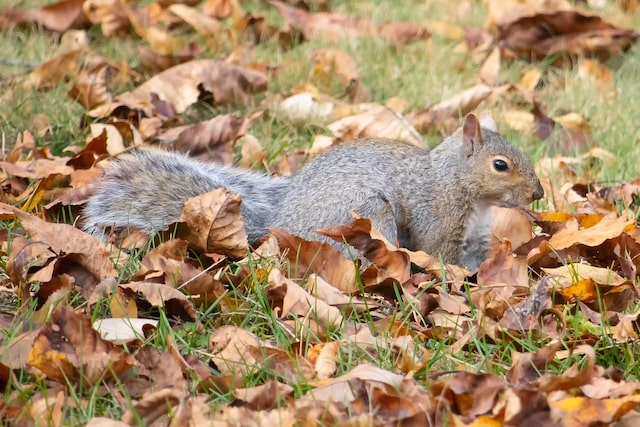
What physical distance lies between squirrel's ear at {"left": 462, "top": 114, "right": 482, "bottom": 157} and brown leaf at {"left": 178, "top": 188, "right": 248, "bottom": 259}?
779 millimetres

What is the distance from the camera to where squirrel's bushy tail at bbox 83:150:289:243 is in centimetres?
283

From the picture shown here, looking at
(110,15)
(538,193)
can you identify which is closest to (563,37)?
(538,193)

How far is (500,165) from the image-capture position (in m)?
2.96

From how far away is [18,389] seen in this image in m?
1.91

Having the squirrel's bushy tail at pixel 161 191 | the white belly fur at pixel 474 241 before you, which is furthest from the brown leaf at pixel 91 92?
the white belly fur at pixel 474 241

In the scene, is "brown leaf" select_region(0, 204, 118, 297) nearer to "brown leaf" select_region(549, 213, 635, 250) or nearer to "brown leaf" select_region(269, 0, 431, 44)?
"brown leaf" select_region(549, 213, 635, 250)

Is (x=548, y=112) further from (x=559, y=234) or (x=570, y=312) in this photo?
(x=570, y=312)

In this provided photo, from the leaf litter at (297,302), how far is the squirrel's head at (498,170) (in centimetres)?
9

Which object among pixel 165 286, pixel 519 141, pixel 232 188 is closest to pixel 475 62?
pixel 519 141

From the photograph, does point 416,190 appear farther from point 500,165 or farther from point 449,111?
point 449,111

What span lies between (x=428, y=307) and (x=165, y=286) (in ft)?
2.09

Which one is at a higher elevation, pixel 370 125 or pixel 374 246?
pixel 374 246

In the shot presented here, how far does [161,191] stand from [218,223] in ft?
1.18

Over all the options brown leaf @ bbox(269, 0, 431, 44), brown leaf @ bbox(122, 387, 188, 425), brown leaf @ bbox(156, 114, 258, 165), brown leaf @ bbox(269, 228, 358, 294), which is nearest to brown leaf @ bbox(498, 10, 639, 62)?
brown leaf @ bbox(269, 0, 431, 44)
